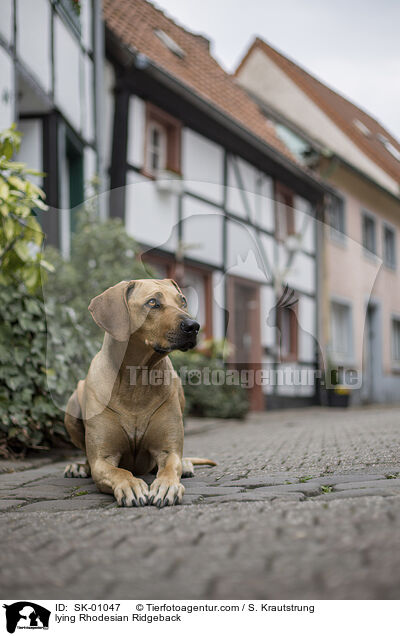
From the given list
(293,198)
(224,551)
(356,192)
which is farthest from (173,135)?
(224,551)

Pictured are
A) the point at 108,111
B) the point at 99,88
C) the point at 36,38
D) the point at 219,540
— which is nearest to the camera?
the point at 219,540

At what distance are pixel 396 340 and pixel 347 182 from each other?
17.4 ft

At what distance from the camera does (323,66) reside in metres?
4.76

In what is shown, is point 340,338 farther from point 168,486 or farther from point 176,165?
point 168,486

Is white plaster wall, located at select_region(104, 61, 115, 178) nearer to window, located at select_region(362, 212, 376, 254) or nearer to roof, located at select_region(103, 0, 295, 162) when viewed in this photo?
roof, located at select_region(103, 0, 295, 162)

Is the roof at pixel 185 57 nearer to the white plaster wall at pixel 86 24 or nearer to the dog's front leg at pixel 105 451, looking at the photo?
the white plaster wall at pixel 86 24

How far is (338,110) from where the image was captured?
1777 cm

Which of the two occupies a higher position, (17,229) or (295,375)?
(17,229)

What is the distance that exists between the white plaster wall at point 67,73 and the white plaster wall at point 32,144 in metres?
0.40

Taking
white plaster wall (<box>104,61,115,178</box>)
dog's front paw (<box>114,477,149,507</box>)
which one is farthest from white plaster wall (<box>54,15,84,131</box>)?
dog's front paw (<box>114,477,149,507</box>)

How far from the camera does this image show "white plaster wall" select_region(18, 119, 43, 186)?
796 centimetres
